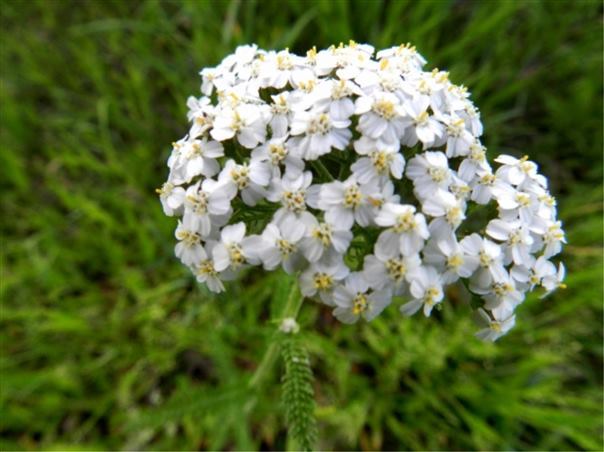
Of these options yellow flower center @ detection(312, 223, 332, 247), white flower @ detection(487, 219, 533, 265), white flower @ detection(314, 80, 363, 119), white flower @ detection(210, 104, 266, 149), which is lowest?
yellow flower center @ detection(312, 223, 332, 247)

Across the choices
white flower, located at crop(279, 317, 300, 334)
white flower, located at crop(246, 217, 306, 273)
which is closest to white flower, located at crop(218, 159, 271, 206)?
white flower, located at crop(246, 217, 306, 273)

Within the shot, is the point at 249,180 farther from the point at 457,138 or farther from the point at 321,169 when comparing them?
the point at 457,138

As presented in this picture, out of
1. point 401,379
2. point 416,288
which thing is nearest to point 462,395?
point 401,379

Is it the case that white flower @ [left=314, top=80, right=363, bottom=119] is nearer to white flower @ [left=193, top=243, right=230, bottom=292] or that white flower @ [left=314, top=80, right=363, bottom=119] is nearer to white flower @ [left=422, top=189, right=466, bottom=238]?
white flower @ [left=422, top=189, right=466, bottom=238]

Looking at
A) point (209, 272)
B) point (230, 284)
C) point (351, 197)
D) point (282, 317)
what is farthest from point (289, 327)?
point (230, 284)

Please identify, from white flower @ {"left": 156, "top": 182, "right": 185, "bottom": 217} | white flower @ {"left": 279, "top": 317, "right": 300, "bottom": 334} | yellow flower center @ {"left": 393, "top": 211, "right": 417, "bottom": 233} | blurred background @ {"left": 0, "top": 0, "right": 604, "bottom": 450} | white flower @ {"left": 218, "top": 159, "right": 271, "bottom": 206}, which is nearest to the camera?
yellow flower center @ {"left": 393, "top": 211, "right": 417, "bottom": 233}

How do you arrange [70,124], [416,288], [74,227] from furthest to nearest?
[70,124] → [74,227] → [416,288]

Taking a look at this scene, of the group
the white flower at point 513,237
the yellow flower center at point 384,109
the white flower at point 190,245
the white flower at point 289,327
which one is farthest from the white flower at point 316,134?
the white flower at point 289,327

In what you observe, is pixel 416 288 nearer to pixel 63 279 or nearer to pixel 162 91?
pixel 63 279
